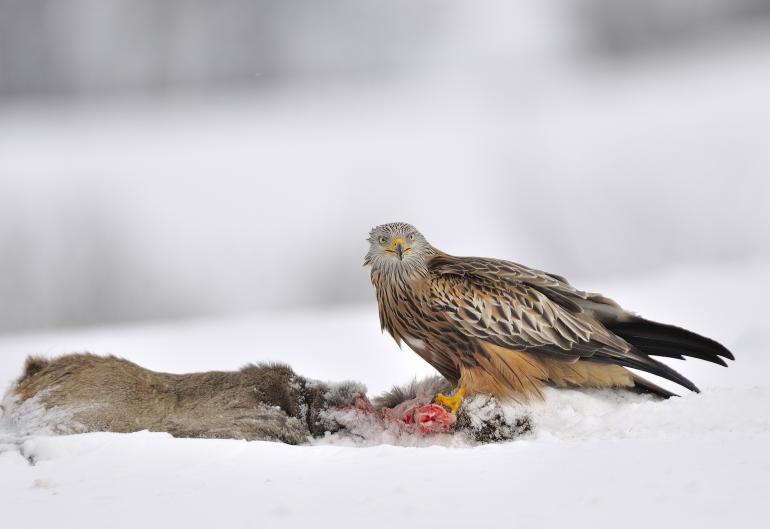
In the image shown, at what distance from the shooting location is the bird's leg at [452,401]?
20.6 ft

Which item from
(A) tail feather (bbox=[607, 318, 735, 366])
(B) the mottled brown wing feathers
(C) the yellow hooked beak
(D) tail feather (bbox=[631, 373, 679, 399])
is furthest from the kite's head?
(D) tail feather (bbox=[631, 373, 679, 399])

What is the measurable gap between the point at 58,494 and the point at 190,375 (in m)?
1.93

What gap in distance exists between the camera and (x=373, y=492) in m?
4.52

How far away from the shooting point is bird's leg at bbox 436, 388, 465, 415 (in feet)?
20.6

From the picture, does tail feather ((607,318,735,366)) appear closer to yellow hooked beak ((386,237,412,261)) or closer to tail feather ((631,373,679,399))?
tail feather ((631,373,679,399))

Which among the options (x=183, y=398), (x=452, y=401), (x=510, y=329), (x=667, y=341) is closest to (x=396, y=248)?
(x=510, y=329)

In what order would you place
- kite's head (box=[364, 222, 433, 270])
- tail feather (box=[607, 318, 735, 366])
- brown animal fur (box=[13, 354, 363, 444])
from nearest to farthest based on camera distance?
brown animal fur (box=[13, 354, 363, 444]) < tail feather (box=[607, 318, 735, 366]) < kite's head (box=[364, 222, 433, 270])

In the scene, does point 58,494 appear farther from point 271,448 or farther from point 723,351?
point 723,351

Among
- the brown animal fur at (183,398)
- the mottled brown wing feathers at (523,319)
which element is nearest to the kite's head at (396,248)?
the mottled brown wing feathers at (523,319)

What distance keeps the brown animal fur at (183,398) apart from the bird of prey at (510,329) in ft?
2.32

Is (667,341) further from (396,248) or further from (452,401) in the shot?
(396,248)

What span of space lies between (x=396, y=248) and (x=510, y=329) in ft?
3.36

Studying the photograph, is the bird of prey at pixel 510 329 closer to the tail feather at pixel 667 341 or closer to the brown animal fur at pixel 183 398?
the tail feather at pixel 667 341

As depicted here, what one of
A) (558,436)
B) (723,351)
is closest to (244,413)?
(558,436)
